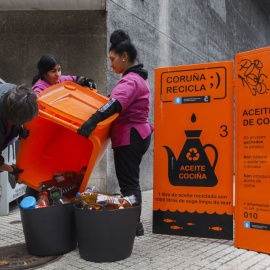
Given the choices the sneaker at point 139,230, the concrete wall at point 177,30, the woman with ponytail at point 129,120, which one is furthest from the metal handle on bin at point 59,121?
the concrete wall at point 177,30

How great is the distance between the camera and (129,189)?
327 cm

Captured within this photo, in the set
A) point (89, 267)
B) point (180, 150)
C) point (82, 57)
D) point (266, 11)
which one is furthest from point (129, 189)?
point (266, 11)

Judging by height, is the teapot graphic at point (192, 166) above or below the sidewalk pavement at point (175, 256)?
above

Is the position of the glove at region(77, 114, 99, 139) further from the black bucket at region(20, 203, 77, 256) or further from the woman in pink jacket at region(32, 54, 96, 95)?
the woman in pink jacket at region(32, 54, 96, 95)

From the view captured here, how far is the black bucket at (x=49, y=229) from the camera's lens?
269 cm

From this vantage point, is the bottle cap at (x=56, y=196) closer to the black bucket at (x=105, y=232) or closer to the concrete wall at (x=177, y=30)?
the black bucket at (x=105, y=232)

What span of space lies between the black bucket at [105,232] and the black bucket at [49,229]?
13cm

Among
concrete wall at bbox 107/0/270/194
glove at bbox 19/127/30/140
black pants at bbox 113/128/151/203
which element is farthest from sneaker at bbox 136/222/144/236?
concrete wall at bbox 107/0/270/194

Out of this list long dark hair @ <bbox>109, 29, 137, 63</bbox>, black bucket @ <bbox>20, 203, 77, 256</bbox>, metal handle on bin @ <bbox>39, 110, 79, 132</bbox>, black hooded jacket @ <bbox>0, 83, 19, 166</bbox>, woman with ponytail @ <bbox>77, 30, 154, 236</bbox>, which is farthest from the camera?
long dark hair @ <bbox>109, 29, 137, 63</bbox>

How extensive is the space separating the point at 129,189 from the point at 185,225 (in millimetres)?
667

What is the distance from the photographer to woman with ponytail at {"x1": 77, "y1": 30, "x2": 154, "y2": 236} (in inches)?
128

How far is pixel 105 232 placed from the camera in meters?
2.60

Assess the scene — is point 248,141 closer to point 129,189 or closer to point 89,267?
point 129,189

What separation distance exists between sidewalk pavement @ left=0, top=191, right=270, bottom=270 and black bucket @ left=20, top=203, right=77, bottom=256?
12 centimetres
